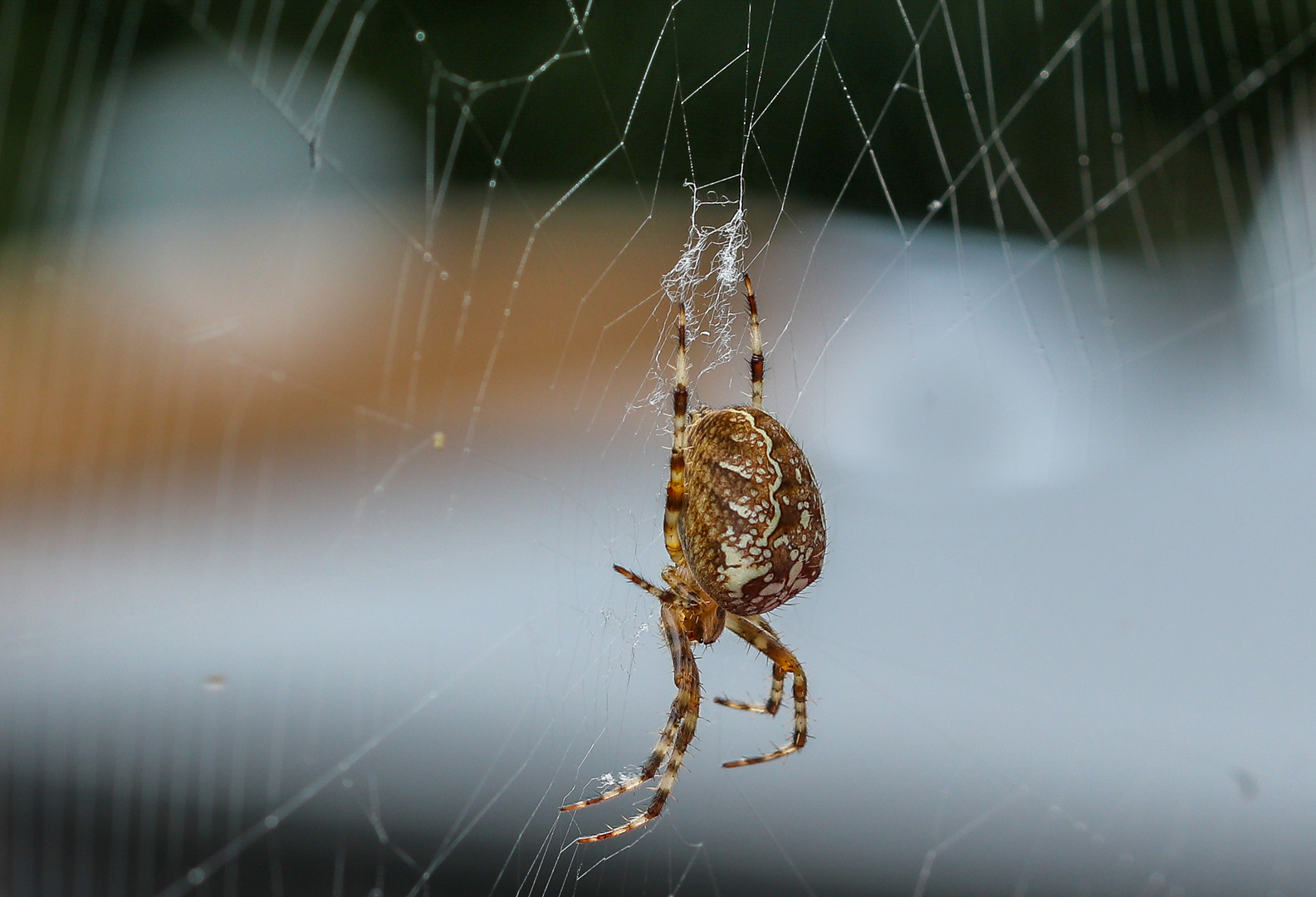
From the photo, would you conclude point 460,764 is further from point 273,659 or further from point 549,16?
point 549,16

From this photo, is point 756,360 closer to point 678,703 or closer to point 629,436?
point 678,703

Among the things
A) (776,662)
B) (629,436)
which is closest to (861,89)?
(629,436)

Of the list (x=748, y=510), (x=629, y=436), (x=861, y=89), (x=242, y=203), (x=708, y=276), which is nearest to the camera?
(x=748, y=510)

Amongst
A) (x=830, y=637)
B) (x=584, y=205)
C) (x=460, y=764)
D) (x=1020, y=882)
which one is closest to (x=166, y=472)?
(x=460, y=764)

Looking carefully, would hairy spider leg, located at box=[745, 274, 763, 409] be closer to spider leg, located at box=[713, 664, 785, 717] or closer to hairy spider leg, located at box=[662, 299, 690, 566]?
hairy spider leg, located at box=[662, 299, 690, 566]

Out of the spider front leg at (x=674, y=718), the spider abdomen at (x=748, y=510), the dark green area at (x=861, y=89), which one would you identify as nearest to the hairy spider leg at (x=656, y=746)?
the spider front leg at (x=674, y=718)

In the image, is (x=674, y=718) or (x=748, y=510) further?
(x=674, y=718)

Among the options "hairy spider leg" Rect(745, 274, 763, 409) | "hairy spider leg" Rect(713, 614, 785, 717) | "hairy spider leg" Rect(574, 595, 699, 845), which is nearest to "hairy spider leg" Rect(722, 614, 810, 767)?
"hairy spider leg" Rect(713, 614, 785, 717)

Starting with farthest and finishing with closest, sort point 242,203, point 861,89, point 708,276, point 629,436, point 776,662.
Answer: point 242,203 → point 861,89 → point 629,436 → point 776,662 → point 708,276
